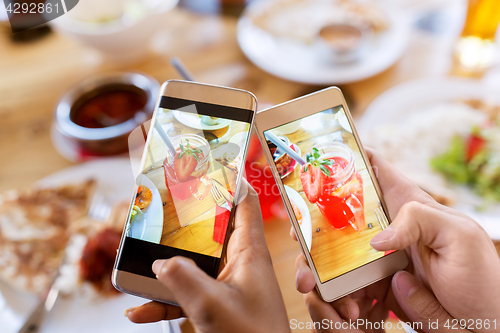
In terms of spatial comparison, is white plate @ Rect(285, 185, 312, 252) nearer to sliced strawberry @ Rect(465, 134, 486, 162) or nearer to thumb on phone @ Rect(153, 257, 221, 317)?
thumb on phone @ Rect(153, 257, 221, 317)

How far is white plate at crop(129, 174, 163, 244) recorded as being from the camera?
1.30 ft

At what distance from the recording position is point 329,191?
17.7 inches

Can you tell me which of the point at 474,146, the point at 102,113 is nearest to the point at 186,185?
the point at 102,113

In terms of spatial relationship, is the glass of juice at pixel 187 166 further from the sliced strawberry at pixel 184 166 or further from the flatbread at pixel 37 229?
the flatbread at pixel 37 229

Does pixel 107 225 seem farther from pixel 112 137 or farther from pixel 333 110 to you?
pixel 333 110

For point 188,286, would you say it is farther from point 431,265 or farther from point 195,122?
point 431,265

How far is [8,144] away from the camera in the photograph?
2.67 ft

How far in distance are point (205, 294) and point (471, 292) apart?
0.33 meters

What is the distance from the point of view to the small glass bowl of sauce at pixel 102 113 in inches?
26.5

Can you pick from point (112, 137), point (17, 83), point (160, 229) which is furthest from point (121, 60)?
point (160, 229)

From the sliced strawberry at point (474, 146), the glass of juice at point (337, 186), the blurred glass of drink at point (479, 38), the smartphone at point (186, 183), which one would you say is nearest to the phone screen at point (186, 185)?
the smartphone at point (186, 183)

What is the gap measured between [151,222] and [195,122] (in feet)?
0.47

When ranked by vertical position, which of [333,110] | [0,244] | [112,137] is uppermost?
[333,110]

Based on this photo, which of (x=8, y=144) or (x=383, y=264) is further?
(x=8, y=144)
